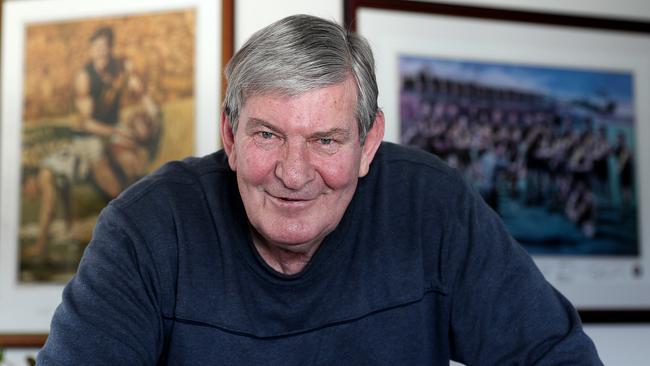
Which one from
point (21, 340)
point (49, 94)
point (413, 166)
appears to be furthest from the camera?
point (49, 94)

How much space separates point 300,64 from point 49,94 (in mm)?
1443

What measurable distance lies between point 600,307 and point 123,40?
180 cm

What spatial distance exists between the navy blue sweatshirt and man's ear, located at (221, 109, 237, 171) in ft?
0.37

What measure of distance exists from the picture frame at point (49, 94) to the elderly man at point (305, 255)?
2.67 ft

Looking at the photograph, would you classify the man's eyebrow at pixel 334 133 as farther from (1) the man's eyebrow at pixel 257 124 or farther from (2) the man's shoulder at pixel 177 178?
(2) the man's shoulder at pixel 177 178

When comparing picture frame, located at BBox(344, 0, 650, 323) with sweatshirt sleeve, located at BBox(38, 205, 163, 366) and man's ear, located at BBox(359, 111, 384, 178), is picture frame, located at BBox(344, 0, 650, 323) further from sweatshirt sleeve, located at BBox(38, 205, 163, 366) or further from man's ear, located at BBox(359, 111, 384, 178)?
sweatshirt sleeve, located at BBox(38, 205, 163, 366)

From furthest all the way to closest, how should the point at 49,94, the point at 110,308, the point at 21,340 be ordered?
the point at 49,94 < the point at 21,340 < the point at 110,308

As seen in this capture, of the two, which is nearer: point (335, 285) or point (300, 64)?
point (300, 64)

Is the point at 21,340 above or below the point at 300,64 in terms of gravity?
below

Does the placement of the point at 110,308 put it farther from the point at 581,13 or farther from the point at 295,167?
the point at 581,13

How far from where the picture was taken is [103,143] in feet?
7.75

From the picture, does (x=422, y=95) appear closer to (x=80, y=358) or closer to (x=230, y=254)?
(x=230, y=254)

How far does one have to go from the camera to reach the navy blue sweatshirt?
134cm

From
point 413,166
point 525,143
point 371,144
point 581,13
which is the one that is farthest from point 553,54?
point 371,144
